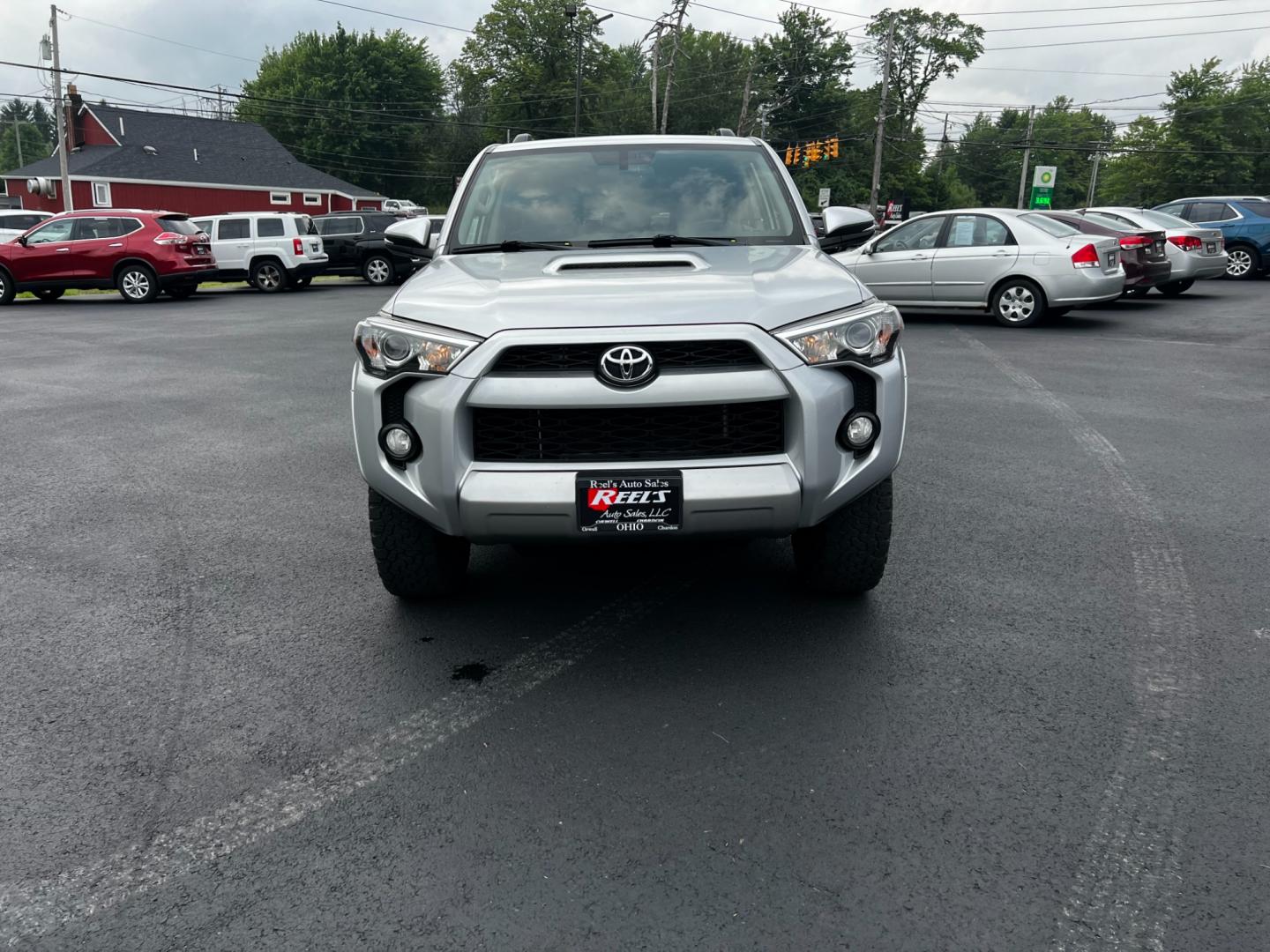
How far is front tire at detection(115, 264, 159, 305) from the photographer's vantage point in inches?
792

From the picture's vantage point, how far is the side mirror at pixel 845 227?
5148 millimetres

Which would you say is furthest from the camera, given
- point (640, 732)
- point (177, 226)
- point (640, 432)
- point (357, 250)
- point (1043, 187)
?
point (1043, 187)

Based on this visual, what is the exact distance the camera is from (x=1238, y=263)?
73.7 feet

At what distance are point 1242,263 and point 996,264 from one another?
12.0 m

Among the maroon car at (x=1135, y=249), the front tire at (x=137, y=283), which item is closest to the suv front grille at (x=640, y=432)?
the maroon car at (x=1135, y=249)

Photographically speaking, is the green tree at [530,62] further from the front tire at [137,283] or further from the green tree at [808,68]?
the front tire at [137,283]

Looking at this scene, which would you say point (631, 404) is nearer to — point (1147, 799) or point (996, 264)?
point (1147, 799)

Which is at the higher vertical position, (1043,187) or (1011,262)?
(1043,187)

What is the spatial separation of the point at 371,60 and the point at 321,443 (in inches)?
3224

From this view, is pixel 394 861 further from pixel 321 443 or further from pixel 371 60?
pixel 371 60

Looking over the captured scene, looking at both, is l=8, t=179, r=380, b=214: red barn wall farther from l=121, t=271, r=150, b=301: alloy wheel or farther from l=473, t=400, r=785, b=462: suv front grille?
l=473, t=400, r=785, b=462: suv front grille

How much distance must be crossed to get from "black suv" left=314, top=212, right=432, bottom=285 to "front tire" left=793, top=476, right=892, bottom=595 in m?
23.4

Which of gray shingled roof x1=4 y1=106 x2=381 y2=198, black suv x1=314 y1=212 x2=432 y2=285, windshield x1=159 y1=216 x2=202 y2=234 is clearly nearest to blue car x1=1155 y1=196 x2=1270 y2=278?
black suv x1=314 y1=212 x2=432 y2=285

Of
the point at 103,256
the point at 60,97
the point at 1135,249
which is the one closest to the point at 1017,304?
the point at 1135,249
